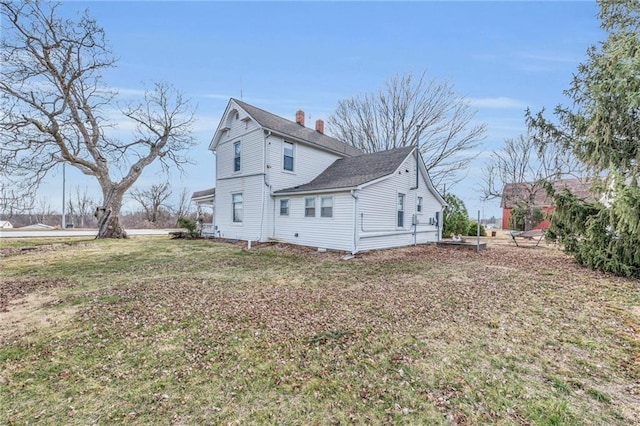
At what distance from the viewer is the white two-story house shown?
38.5 feet

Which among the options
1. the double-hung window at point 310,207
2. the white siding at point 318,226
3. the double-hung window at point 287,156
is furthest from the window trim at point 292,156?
the double-hung window at point 310,207

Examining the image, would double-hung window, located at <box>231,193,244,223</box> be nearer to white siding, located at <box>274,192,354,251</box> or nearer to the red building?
white siding, located at <box>274,192,354,251</box>

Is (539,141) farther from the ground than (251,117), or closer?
closer

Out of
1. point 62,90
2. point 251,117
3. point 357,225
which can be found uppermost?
point 62,90

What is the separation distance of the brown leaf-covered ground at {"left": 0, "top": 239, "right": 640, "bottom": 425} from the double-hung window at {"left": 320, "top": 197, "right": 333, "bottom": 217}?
5.18 metres

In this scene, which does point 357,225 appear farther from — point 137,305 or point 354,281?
point 137,305

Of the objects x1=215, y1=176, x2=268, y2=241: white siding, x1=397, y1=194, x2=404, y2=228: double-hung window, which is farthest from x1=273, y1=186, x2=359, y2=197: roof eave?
x1=397, y1=194, x2=404, y2=228: double-hung window

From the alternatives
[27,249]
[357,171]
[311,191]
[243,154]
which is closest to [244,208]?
[243,154]

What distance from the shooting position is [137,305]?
512 centimetres

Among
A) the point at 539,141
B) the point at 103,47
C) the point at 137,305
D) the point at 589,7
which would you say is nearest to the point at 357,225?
the point at 539,141

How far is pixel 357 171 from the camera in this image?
13.9 meters

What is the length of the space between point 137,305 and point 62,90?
1566cm

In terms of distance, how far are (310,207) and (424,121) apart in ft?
48.2

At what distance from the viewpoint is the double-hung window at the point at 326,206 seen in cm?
1198
